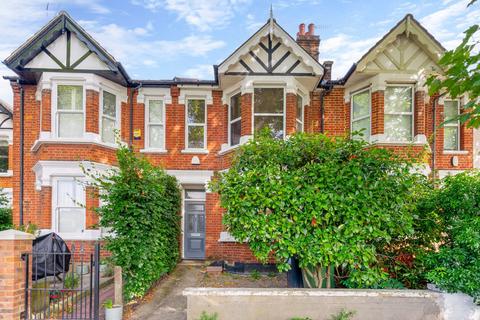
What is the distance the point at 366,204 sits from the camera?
5.00m

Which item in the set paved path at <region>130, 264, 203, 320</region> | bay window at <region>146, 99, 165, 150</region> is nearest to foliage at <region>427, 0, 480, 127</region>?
paved path at <region>130, 264, 203, 320</region>

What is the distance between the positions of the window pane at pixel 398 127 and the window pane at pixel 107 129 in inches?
364

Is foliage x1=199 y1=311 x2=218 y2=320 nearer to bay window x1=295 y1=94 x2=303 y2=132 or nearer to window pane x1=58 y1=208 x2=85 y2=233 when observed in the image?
window pane x1=58 y1=208 x2=85 y2=233

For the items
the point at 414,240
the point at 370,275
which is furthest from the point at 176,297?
the point at 414,240

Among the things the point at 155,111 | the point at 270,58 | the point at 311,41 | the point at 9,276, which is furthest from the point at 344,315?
the point at 311,41

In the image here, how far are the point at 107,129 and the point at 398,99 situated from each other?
9.79 metres

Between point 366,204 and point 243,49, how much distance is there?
6.30 meters

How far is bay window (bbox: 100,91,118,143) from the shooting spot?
9.95 m

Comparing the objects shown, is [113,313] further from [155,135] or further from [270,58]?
[270,58]

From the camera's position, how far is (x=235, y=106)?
33.8ft

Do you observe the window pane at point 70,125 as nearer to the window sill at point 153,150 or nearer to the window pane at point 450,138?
the window sill at point 153,150

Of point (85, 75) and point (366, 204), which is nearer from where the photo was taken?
point (366, 204)

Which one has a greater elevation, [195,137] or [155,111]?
[155,111]

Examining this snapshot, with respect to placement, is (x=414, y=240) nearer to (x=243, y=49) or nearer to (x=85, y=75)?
(x=243, y=49)
